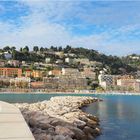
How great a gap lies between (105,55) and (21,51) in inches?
1598

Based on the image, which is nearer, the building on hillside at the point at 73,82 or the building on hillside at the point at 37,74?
the building on hillside at the point at 73,82

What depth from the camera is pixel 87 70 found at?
456 feet

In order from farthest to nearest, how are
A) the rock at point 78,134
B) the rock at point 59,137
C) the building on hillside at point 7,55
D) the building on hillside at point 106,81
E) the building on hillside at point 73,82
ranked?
the building on hillside at point 7,55 → the building on hillside at point 106,81 → the building on hillside at point 73,82 → the rock at point 78,134 → the rock at point 59,137

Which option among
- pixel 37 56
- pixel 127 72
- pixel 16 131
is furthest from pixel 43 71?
pixel 16 131

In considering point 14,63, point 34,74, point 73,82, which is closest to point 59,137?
point 73,82

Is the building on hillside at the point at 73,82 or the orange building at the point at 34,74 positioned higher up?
the orange building at the point at 34,74

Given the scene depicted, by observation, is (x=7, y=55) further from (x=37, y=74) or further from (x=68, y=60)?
(x=37, y=74)

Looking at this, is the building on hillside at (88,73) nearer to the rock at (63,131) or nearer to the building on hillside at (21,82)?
the building on hillside at (21,82)

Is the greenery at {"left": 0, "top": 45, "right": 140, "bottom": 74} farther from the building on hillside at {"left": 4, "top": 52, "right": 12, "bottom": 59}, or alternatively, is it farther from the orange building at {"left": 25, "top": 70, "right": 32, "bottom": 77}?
the orange building at {"left": 25, "top": 70, "right": 32, "bottom": 77}

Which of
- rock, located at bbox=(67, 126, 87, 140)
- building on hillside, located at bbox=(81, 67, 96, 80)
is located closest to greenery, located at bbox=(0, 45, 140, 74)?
building on hillside, located at bbox=(81, 67, 96, 80)

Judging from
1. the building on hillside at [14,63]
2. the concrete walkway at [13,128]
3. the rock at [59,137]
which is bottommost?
the rock at [59,137]

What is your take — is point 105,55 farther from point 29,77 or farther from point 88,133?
point 88,133

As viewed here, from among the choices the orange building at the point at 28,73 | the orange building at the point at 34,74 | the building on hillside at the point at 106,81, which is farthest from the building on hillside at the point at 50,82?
the building on hillside at the point at 106,81

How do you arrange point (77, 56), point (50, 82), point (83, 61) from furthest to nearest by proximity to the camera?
point (77, 56) < point (83, 61) < point (50, 82)
